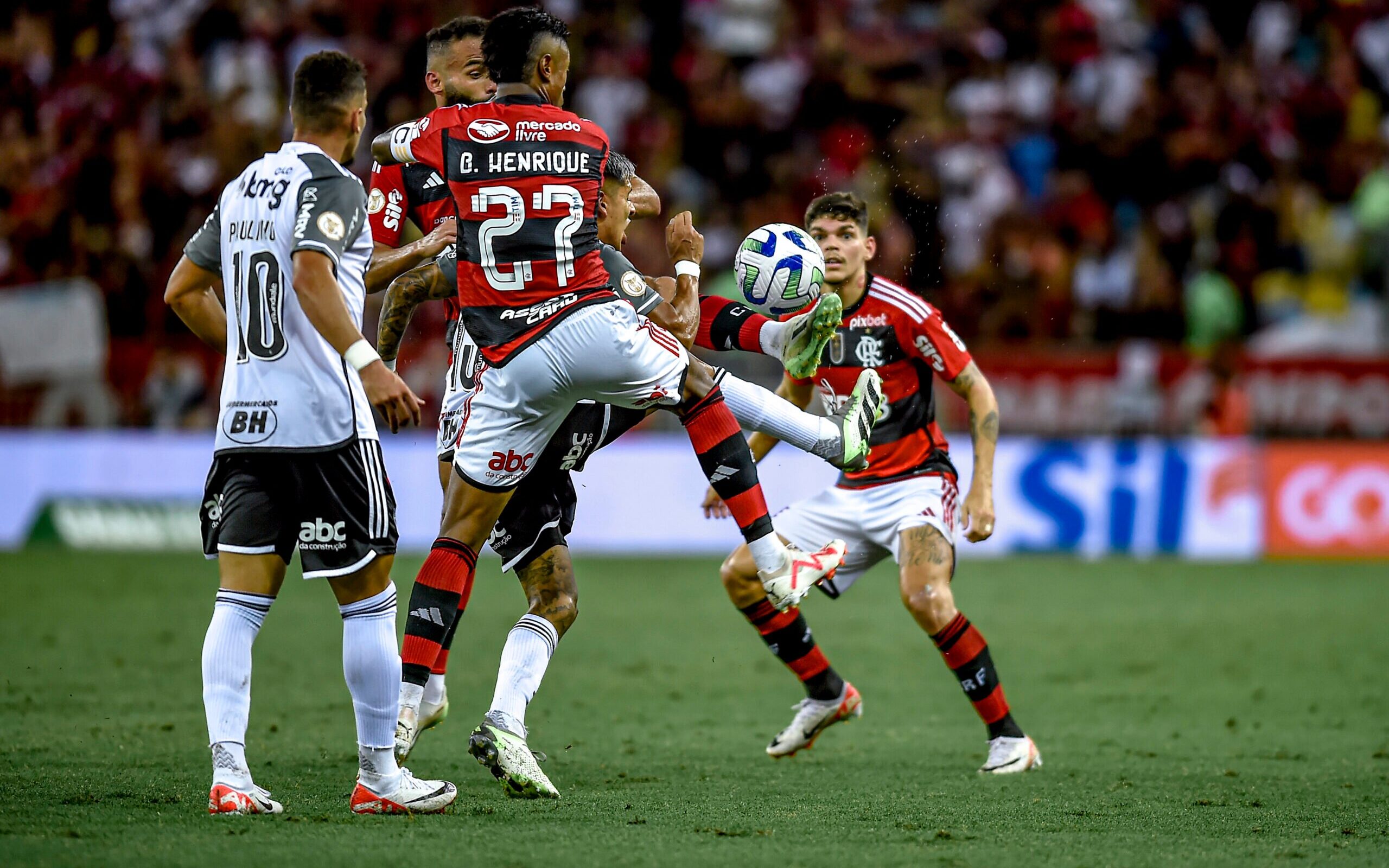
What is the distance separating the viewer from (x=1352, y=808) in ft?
18.5

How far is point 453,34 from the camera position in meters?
6.76

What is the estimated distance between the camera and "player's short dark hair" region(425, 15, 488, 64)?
6742 mm

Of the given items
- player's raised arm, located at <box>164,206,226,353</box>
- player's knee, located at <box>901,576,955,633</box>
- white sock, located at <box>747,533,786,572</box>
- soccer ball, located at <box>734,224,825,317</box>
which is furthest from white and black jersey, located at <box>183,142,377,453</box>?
player's knee, located at <box>901,576,955,633</box>

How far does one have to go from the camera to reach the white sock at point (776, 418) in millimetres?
6297

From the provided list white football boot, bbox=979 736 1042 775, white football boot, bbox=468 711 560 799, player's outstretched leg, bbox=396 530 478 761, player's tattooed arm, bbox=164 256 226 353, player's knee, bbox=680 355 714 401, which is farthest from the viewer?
white football boot, bbox=979 736 1042 775

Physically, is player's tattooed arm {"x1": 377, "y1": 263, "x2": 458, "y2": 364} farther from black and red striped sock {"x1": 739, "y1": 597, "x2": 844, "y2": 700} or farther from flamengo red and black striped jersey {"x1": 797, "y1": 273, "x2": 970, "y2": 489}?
black and red striped sock {"x1": 739, "y1": 597, "x2": 844, "y2": 700}

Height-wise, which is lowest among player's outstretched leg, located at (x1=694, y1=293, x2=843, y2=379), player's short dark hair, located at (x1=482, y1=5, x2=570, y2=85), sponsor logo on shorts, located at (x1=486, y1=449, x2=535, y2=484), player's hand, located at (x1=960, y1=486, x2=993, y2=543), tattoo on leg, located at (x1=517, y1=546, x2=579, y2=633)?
tattoo on leg, located at (x1=517, y1=546, x2=579, y2=633)

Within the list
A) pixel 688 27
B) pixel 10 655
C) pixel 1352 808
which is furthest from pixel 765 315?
pixel 688 27

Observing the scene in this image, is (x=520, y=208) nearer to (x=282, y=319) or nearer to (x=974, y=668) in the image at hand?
(x=282, y=319)

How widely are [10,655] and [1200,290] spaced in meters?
12.3

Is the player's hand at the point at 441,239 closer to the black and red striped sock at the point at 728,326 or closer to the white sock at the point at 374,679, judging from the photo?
the black and red striped sock at the point at 728,326

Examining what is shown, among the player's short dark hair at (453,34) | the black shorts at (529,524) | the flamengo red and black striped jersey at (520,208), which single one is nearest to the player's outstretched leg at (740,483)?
the flamengo red and black striped jersey at (520,208)

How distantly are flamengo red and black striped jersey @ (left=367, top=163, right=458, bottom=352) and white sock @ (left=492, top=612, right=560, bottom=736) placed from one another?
4.12 feet

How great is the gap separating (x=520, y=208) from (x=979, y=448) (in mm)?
2498
